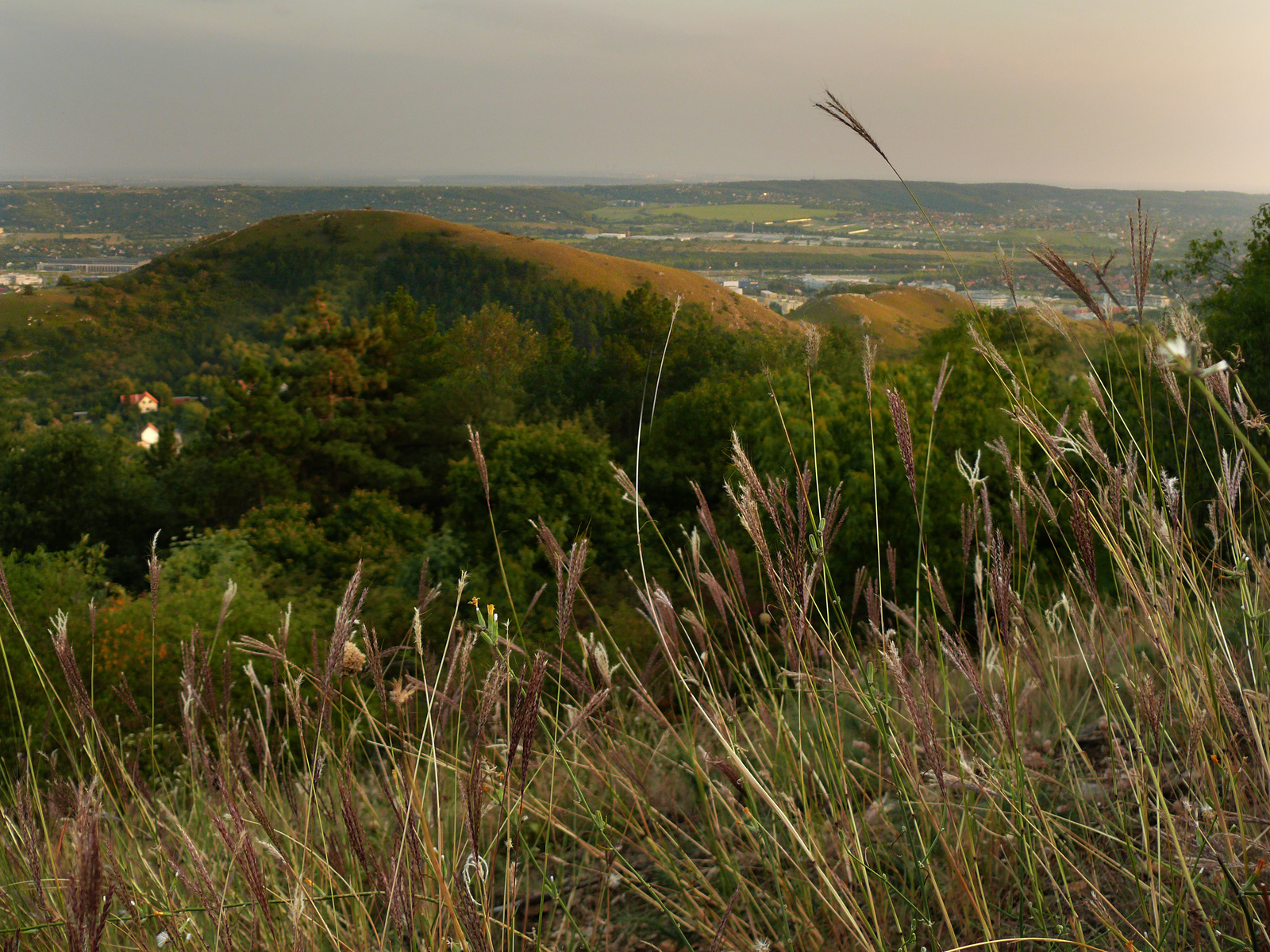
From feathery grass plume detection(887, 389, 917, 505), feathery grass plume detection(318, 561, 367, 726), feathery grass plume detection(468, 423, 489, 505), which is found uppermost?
feathery grass plume detection(887, 389, 917, 505)

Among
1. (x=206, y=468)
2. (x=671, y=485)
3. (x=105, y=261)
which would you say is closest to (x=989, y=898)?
(x=671, y=485)

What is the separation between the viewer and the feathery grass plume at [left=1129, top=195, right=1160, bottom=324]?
1162mm

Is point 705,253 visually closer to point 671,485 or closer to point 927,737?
point 671,485

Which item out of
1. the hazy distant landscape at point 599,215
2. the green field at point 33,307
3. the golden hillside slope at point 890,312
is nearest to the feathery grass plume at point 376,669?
the golden hillside slope at point 890,312

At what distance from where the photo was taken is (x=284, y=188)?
11056 cm

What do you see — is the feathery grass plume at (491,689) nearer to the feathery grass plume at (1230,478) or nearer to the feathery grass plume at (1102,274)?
the feathery grass plume at (1230,478)

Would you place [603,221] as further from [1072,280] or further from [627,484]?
[627,484]

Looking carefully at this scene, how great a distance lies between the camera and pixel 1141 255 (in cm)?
126

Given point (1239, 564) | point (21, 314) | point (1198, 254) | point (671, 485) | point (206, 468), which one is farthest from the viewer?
point (21, 314)

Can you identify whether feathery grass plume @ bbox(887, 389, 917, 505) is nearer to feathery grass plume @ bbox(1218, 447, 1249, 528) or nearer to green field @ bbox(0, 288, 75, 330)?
feathery grass plume @ bbox(1218, 447, 1249, 528)

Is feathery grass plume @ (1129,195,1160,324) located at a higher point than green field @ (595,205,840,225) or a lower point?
lower

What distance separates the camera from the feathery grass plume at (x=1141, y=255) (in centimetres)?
116

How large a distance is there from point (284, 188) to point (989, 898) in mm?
125868

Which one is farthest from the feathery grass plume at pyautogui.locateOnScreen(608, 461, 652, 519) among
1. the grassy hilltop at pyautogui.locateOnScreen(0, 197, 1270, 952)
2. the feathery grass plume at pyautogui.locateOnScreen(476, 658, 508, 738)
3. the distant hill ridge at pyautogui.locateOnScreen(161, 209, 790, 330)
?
the distant hill ridge at pyautogui.locateOnScreen(161, 209, 790, 330)
